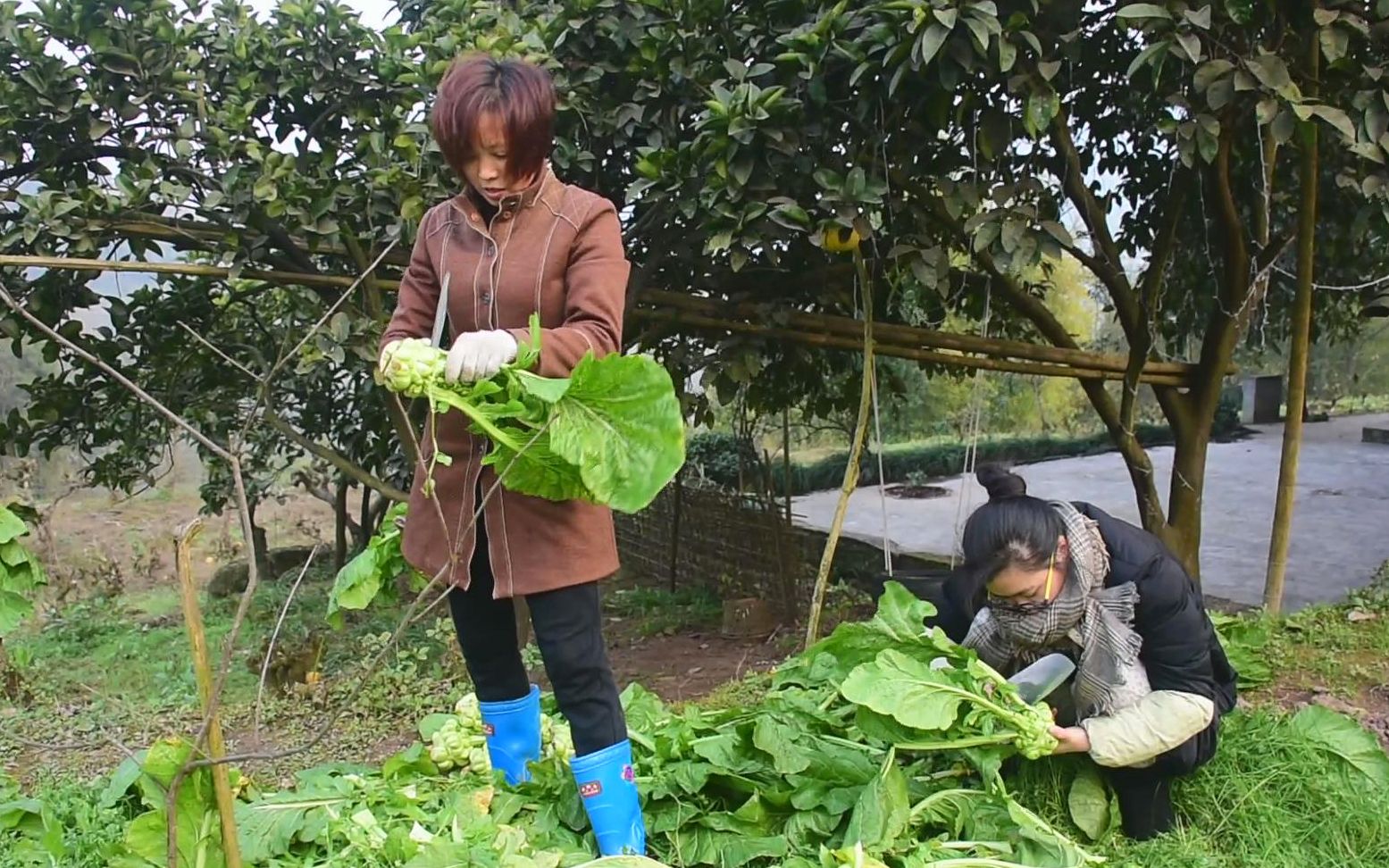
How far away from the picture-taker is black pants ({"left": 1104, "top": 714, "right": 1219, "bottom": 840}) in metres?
2.02

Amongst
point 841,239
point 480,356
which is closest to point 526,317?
point 480,356

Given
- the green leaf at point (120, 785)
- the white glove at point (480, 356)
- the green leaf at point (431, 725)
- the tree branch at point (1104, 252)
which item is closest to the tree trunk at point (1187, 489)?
the tree branch at point (1104, 252)

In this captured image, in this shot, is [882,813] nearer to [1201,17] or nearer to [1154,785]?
[1154,785]

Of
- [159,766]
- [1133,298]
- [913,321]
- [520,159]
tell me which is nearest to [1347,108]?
[1133,298]

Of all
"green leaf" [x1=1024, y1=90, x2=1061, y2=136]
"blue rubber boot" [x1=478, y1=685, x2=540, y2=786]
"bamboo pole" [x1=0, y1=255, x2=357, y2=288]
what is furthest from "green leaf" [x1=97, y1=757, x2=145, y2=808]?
"green leaf" [x1=1024, y1=90, x2=1061, y2=136]

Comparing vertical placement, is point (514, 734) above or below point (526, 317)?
below

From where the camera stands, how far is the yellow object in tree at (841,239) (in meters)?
3.08

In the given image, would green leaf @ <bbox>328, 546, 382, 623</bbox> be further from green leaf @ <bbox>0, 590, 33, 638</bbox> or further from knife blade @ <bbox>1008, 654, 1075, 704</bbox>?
knife blade @ <bbox>1008, 654, 1075, 704</bbox>

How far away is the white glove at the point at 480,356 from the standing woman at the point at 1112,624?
927 millimetres

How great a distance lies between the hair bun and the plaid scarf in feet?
0.26

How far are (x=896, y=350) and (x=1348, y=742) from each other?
2.16 meters

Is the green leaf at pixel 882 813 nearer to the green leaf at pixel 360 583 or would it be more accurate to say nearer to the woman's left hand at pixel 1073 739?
the woman's left hand at pixel 1073 739

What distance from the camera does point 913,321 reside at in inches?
188

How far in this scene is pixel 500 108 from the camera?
1.59 meters
